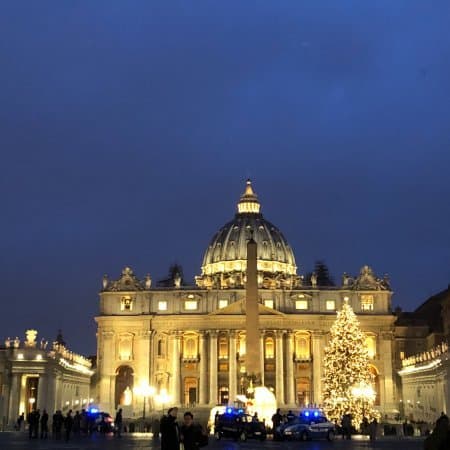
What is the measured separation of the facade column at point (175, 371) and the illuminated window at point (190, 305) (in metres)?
3.97

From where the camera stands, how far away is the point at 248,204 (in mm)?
145625

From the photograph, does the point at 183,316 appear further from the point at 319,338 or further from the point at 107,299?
the point at 319,338

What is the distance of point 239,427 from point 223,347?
66.3 metres

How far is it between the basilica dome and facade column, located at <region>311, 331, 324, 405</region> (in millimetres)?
19132

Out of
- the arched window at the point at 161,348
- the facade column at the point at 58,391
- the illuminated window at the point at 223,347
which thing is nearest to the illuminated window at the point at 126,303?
the arched window at the point at 161,348

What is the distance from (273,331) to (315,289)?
8.60 m

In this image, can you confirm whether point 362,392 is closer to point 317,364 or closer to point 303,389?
point 317,364

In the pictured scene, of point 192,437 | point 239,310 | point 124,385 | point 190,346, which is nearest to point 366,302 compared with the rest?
point 239,310

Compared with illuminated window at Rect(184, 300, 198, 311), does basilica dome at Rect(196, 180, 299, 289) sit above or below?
above

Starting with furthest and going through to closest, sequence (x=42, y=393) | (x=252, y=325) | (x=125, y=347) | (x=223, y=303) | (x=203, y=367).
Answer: (x=223, y=303) → (x=125, y=347) → (x=203, y=367) → (x=42, y=393) → (x=252, y=325)

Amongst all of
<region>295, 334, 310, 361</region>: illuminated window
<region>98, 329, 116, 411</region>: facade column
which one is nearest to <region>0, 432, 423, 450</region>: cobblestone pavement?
<region>98, 329, 116, 411</region>: facade column

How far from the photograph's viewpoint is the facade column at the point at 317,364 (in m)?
108

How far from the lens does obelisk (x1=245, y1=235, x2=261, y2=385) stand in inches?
2260

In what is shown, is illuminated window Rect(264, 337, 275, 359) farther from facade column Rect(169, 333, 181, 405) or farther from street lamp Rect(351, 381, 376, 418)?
street lamp Rect(351, 381, 376, 418)
